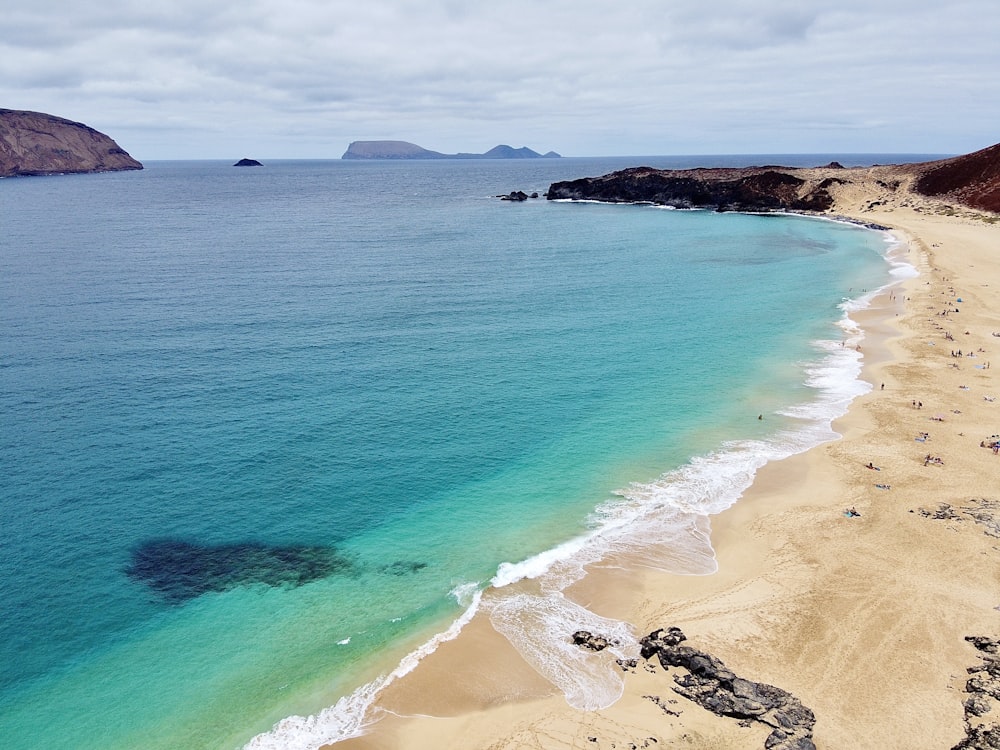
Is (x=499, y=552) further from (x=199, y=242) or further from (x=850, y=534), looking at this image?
Answer: (x=199, y=242)

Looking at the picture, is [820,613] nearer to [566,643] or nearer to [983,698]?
[983,698]

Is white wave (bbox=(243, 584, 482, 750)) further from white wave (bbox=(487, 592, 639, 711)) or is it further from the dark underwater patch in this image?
the dark underwater patch

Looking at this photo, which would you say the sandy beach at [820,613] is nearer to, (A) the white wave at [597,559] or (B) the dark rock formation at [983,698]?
(B) the dark rock formation at [983,698]

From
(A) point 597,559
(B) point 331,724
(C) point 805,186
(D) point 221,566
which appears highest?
(C) point 805,186

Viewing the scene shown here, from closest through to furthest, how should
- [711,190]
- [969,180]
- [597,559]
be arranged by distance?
[597,559] < [969,180] < [711,190]

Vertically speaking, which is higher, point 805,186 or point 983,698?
point 805,186

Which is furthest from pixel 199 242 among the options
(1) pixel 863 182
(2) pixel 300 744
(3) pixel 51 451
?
(1) pixel 863 182

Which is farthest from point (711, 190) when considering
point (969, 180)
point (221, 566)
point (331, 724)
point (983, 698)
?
point (331, 724)
